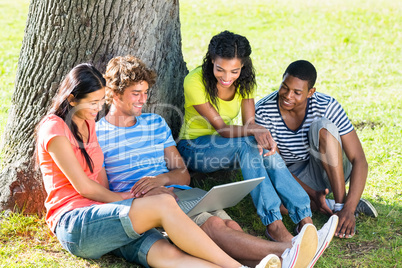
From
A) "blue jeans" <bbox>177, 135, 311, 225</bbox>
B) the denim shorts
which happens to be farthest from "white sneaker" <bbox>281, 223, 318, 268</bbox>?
the denim shorts

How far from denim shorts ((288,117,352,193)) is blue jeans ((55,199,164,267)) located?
156 cm

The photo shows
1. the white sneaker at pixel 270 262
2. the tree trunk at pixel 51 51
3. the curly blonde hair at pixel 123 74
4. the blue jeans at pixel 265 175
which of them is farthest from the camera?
the tree trunk at pixel 51 51

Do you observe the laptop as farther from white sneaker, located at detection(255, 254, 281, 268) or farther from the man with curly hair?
white sneaker, located at detection(255, 254, 281, 268)

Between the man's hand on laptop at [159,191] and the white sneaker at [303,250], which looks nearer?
the white sneaker at [303,250]

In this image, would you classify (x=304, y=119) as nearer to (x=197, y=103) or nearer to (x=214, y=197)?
(x=197, y=103)

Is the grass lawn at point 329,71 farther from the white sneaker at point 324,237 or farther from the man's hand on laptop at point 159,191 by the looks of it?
the man's hand on laptop at point 159,191

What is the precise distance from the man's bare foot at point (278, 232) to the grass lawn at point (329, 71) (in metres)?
0.27

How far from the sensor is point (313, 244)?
3.16m

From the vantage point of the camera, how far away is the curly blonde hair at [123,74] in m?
3.67

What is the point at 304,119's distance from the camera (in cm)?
427

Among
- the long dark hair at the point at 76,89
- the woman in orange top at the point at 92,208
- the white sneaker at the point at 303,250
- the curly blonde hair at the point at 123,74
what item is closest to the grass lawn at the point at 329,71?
the woman in orange top at the point at 92,208

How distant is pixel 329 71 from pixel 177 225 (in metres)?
5.92

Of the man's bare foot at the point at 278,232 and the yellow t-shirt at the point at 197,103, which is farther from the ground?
the yellow t-shirt at the point at 197,103

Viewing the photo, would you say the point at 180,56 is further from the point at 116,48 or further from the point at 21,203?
the point at 21,203
